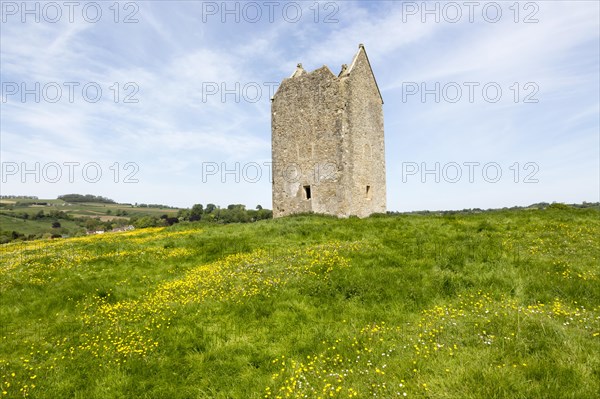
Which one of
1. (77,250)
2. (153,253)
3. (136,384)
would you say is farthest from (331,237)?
(77,250)

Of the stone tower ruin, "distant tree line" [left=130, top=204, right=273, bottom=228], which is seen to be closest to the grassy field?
the stone tower ruin

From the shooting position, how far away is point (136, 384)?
7.41 metres

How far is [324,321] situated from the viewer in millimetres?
9117

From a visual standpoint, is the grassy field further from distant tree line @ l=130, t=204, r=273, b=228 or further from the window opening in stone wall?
distant tree line @ l=130, t=204, r=273, b=228

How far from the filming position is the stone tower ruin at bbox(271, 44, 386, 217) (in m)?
28.8

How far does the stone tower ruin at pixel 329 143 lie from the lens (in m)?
→ 28.8

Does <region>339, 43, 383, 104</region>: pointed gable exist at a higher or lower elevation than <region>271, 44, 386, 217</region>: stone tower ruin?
higher

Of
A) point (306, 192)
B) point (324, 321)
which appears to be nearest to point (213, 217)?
point (306, 192)

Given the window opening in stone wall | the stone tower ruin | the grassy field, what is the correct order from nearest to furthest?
the grassy field → the stone tower ruin → the window opening in stone wall

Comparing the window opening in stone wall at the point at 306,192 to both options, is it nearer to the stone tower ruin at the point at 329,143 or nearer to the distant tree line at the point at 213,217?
the stone tower ruin at the point at 329,143

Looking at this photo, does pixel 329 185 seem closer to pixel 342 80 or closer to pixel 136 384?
pixel 342 80

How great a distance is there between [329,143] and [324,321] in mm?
21813

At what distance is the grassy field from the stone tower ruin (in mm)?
13450

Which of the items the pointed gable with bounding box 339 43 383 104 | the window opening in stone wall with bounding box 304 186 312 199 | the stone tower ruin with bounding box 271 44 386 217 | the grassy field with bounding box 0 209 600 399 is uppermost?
the pointed gable with bounding box 339 43 383 104
